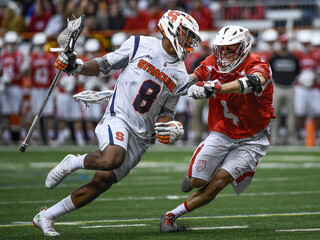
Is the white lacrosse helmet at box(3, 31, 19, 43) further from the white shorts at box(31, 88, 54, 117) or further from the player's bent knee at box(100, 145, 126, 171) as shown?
the player's bent knee at box(100, 145, 126, 171)

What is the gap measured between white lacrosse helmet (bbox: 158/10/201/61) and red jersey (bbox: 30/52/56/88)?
35.3 feet

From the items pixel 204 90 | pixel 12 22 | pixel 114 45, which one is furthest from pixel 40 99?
pixel 204 90

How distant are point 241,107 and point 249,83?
1.87 ft

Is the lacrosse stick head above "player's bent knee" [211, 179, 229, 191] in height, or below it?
above

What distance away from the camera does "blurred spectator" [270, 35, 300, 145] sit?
15.7 meters

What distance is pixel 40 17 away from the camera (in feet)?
64.2

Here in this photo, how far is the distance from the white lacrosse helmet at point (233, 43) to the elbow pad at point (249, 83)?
396 millimetres

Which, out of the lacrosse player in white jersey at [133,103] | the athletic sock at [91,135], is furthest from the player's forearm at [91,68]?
the athletic sock at [91,135]

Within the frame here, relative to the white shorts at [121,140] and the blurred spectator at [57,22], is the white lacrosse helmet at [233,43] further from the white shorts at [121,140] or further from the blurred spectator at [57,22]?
the blurred spectator at [57,22]

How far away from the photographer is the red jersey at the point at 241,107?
6.66 metres

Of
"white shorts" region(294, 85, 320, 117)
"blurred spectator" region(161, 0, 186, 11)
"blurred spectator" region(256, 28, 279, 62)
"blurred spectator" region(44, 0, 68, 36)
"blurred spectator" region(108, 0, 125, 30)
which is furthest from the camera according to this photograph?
"blurred spectator" region(44, 0, 68, 36)

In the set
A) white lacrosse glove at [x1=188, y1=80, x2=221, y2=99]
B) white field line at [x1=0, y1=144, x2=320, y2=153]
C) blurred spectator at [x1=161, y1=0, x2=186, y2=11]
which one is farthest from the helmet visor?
blurred spectator at [x1=161, y1=0, x2=186, y2=11]

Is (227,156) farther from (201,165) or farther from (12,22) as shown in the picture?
(12,22)

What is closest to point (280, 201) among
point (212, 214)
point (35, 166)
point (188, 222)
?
point (212, 214)
